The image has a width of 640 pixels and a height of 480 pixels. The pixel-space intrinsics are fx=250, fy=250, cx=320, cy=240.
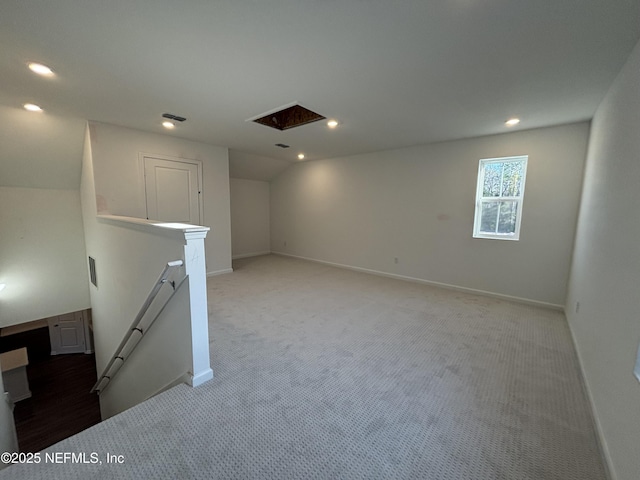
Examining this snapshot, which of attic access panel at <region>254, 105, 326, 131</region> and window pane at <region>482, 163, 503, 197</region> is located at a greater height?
attic access panel at <region>254, 105, 326, 131</region>

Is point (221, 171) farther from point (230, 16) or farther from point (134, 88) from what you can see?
point (230, 16)

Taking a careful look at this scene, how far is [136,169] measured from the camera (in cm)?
385

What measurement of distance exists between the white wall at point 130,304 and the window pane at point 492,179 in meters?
4.13

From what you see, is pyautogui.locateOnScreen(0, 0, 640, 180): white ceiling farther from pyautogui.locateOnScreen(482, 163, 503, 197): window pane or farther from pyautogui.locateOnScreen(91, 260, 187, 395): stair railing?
pyautogui.locateOnScreen(91, 260, 187, 395): stair railing

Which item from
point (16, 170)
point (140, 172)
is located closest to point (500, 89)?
point (140, 172)

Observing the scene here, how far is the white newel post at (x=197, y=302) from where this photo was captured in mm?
1766

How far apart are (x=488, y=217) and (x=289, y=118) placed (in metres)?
3.31

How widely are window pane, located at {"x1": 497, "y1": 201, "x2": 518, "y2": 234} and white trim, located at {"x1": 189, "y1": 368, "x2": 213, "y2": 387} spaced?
4.12 metres

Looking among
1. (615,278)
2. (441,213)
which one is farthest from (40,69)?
(441,213)

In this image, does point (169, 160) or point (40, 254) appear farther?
point (40, 254)

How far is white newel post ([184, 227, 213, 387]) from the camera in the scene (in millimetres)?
1766

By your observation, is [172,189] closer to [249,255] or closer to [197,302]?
[249,255]

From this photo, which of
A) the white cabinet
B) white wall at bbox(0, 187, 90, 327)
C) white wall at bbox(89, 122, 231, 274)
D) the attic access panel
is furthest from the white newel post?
the white cabinet

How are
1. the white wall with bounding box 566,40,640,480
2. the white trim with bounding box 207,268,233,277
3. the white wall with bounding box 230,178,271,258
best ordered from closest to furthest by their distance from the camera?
the white wall with bounding box 566,40,640,480 → the white trim with bounding box 207,268,233,277 → the white wall with bounding box 230,178,271,258
